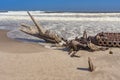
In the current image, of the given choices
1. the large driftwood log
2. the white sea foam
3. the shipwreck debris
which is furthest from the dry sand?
the white sea foam

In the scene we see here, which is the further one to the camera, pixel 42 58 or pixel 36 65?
pixel 42 58

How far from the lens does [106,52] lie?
37.0 ft

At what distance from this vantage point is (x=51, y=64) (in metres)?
9.67

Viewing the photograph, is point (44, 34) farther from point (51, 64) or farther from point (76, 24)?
point (76, 24)

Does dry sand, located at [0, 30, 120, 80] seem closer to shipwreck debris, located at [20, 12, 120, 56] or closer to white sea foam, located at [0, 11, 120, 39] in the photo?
shipwreck debris, located at [20, 12, 120, 56]

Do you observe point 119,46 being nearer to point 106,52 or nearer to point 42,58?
point 106,52

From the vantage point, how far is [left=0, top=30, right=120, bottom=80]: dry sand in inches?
332

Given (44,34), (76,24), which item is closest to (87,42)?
(44,34)

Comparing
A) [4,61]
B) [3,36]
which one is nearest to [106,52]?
[4,61]

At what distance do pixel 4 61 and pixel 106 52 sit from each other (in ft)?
11.8

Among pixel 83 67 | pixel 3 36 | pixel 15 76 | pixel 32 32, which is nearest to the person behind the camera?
pixel 15 76

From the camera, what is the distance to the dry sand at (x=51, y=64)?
8.42m

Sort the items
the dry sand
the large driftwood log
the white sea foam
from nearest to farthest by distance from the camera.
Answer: the dry sand < the large driftwood log < the white sea foam

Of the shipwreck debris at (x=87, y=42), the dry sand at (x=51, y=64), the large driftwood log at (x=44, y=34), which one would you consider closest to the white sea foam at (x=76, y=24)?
the large driftwood log at (x=44, y=34)
